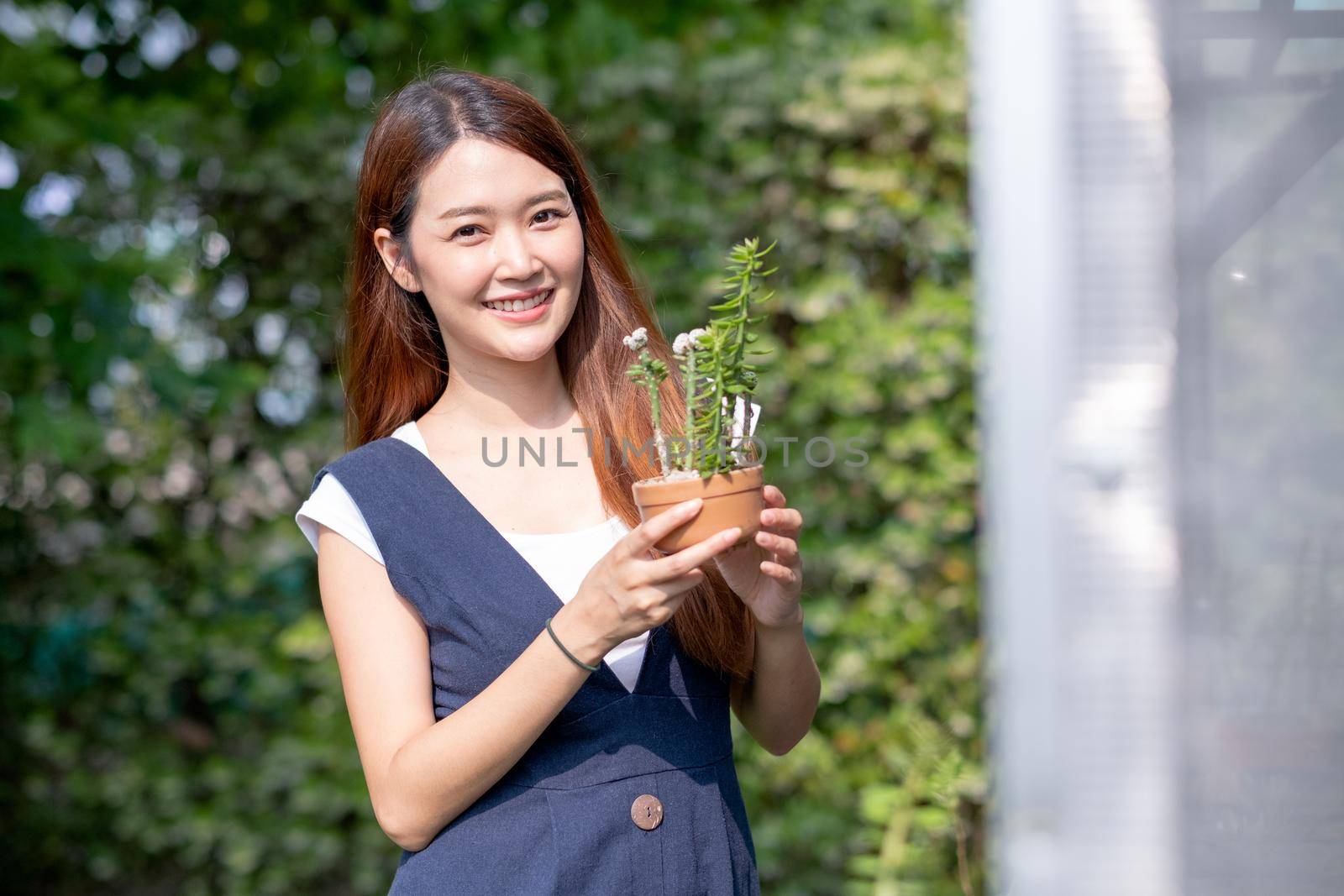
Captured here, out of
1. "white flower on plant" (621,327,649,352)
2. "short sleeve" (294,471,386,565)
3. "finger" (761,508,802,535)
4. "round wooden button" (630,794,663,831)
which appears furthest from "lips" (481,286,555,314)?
"round wooden button" (630,794,663,831)

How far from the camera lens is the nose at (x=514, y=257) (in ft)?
4.36

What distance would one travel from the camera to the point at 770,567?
4.12 feet

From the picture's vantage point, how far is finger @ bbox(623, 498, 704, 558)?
44.3 inches

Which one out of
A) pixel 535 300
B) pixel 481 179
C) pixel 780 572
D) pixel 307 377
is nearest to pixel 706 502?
pixel 780 572

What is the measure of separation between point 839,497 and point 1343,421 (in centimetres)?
230

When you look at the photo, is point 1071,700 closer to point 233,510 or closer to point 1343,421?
point 1343,421

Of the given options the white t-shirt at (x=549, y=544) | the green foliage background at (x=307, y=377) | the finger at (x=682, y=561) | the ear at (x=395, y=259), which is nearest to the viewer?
the finger at (x=682, y=561)

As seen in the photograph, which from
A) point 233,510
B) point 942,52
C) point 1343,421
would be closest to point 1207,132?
point 1343,421

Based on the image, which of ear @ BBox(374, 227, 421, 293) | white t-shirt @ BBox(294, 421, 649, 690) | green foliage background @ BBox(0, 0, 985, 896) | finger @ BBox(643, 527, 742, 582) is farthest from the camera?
green foliage background @ BBox(0, 0, 985, 896)

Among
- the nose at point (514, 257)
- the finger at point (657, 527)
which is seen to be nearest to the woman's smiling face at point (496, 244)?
the nose at point (514, 257)

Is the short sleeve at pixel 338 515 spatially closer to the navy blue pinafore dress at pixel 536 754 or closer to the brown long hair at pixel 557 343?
the navy blue pinafore dress at pixel 536 754

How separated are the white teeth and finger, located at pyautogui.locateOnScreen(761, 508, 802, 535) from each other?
1.19 ft

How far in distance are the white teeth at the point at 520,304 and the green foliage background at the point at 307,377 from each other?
1678mm

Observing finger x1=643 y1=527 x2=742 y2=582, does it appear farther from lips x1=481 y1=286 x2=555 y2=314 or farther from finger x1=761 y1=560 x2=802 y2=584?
lips x1=481 y1=286 x2=555 y2=314
